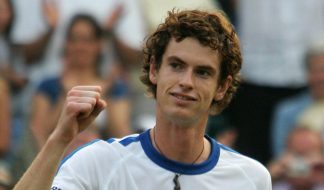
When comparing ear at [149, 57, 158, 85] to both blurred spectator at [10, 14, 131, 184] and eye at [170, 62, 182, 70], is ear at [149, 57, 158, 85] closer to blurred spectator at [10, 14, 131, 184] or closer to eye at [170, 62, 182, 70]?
eye at [170, 62, 182, 70]

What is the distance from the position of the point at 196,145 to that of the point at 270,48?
5882 millimetres

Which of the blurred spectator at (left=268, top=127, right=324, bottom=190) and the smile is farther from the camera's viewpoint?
the blurred spectator at (left=268, top=127, right=324, bottom=190)

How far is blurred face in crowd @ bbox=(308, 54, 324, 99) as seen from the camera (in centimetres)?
1031

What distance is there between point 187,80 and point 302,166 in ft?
17.9

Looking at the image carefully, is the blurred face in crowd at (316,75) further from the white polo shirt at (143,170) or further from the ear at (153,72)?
the ear at (153,72)

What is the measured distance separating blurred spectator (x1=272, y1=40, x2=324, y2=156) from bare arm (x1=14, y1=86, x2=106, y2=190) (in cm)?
612

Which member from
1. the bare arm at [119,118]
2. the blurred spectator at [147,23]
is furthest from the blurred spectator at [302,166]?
the bare arm at [119,118]

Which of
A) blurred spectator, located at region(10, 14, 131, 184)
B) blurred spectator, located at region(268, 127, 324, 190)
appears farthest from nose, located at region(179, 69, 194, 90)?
blurred spectator, located at region(268, 127, 324, 190)

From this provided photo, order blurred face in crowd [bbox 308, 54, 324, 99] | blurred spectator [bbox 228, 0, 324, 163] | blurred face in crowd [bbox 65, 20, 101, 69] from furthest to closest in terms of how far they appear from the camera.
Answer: blurred spectator [bbox 228, 0, 324, 163] → blurred face in crowd [bbox 308, 54, 324, 99] → blurred face in crowd [bbox 65, 20, 101, 69]

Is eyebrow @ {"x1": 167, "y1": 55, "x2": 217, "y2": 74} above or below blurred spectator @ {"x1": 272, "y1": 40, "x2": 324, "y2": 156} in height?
above

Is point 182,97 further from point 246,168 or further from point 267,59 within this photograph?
point 267,59

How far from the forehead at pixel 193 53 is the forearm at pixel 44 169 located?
30.3 inches

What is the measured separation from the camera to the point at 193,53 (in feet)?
16.0

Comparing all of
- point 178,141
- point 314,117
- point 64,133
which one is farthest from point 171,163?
point 314,117
